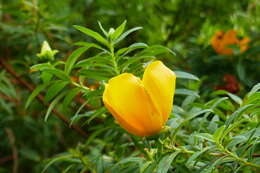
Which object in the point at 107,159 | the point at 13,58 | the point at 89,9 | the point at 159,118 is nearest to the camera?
the point at 159,118

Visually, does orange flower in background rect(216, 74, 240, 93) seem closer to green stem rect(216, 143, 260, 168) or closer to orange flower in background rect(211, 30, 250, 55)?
orange flower in background rect(211, 30, 250, 55)

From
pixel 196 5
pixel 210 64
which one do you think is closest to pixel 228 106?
pixel 210 64

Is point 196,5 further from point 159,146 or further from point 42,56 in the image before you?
point 159,146

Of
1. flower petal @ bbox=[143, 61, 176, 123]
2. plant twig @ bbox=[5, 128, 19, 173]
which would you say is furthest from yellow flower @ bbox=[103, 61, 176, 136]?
plant twig @ bbox=[5, 128, 19, 173]

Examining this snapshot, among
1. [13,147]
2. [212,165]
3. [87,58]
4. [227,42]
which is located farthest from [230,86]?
[13,147]

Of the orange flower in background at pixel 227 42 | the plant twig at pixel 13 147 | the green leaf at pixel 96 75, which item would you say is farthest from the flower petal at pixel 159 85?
the plant twig at pixel 13 147

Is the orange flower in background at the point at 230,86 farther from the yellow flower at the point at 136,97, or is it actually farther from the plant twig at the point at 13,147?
the plant twig at the point at 13,147
